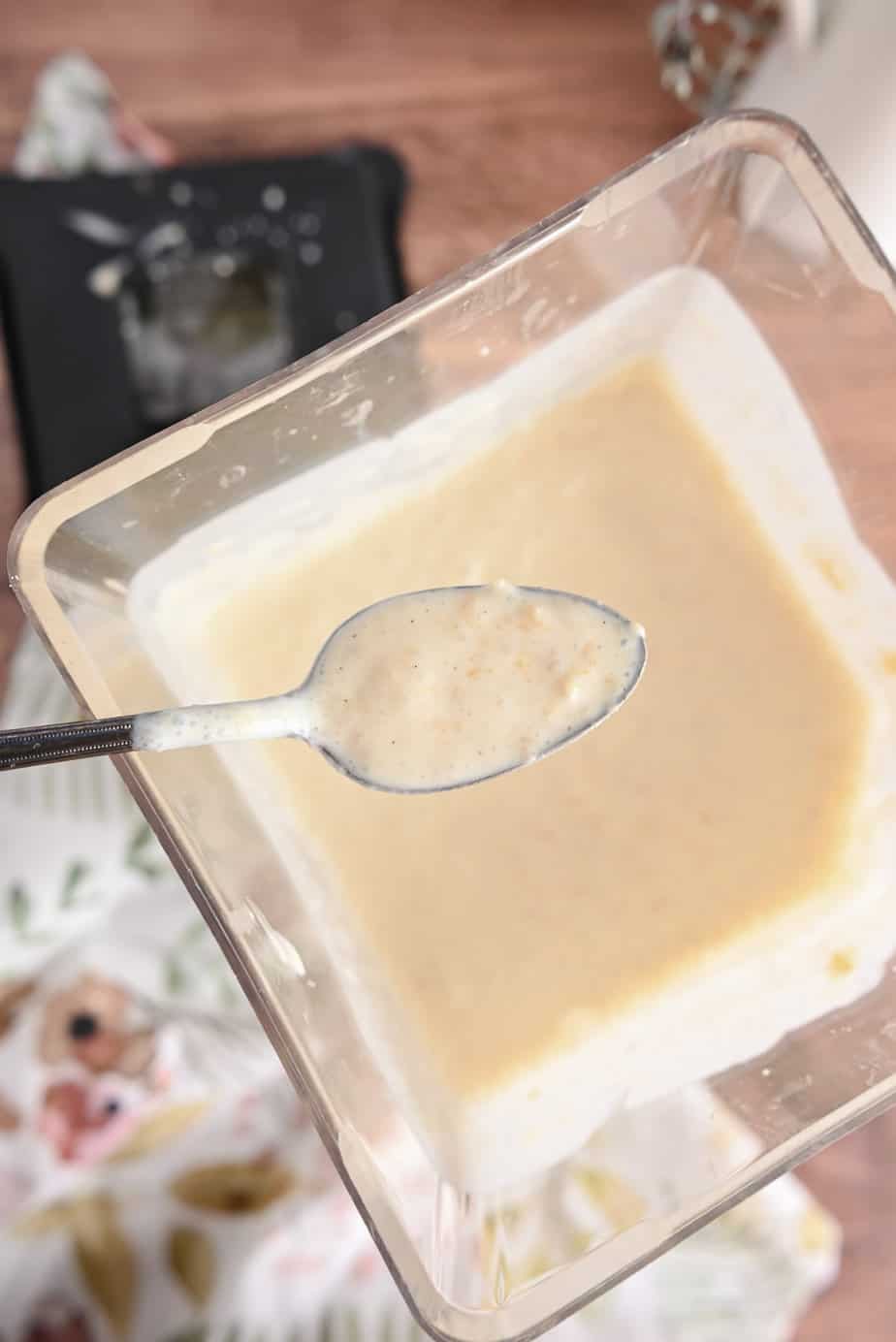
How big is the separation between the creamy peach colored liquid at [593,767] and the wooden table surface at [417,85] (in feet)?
1.10

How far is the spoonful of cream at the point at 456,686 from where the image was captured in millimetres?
460

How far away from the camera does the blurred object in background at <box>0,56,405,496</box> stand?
2.70ft

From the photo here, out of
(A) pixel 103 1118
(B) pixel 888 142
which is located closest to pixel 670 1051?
(A) pixel 103 1118

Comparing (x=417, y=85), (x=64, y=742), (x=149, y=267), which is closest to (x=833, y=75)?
(x=417, y=85)

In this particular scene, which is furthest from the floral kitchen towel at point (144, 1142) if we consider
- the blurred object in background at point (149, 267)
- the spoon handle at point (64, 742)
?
the spoon handle at point (64, 742)

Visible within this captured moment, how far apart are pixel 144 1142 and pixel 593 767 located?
0.36 metres

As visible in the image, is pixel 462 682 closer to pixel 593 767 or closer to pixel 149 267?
pixel 593 767

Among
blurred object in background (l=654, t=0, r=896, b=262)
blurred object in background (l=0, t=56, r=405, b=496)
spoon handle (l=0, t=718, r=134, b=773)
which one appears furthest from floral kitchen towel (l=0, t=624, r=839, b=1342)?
blurred object in background (l=654, t=0, r=896, b=262)

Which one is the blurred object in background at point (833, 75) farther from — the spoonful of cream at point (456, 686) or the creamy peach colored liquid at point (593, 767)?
the spoonful of cream at point (456, 686)

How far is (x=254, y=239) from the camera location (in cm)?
86

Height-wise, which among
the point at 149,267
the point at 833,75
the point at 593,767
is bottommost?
the point at 593,767

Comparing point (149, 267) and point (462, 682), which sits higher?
point (149, 267)

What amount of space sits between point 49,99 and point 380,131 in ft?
0.70

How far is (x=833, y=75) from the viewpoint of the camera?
0.75 m
